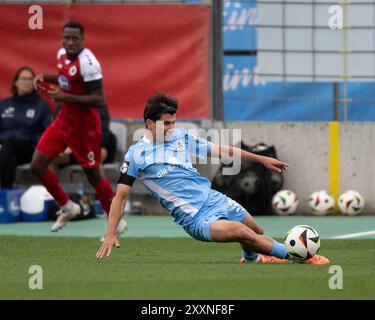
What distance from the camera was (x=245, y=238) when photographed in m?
8.88

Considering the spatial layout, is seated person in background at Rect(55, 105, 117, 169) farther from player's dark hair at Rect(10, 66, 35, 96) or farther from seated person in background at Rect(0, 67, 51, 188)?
player's dark hair at Rect(10, 66, 35, 96)

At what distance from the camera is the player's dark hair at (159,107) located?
9.20 m

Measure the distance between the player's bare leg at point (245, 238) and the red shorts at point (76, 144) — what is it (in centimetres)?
379

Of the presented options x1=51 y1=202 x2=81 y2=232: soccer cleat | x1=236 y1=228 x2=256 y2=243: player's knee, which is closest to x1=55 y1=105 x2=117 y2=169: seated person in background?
x1=51 y1=202 x2=81 y2=232: soccer cleat

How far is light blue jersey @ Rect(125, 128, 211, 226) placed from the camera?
30.1ft

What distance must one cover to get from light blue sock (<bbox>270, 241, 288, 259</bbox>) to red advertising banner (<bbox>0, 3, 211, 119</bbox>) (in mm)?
A: 7773

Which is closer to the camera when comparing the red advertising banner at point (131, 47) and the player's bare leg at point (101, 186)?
the player's bare leg at point (101, 186)

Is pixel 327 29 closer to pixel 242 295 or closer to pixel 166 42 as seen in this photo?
pixel 166 42

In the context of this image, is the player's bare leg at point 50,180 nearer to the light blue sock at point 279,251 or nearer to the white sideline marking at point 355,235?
the white sideline marking at point 355,235

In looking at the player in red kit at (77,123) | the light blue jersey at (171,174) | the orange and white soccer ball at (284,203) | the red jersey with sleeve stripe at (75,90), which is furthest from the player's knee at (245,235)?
the orange and white soccer ball at (284,203)

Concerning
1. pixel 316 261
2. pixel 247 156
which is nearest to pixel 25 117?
pixel 247 156

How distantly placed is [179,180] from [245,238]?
0.77 meters

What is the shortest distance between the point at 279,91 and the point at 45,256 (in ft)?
24.1
